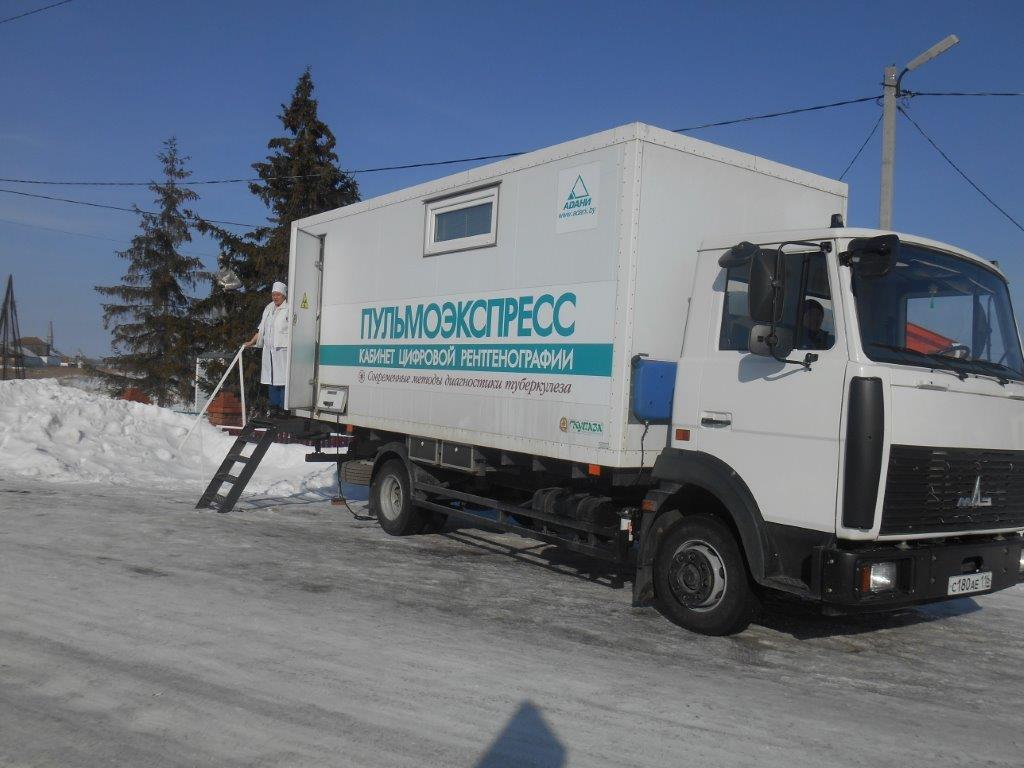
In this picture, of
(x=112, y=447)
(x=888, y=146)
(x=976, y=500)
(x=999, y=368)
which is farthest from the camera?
(x=112, y=447)

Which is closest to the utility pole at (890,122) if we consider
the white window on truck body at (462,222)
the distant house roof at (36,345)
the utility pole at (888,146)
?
the utility pole at (888,146)

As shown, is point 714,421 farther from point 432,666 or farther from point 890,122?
point 890,122

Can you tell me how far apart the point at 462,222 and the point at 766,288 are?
357 centimetres

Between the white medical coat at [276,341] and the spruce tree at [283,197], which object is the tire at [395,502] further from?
the spruce tree at [283,197]

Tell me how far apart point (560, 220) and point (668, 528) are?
8.42 feet

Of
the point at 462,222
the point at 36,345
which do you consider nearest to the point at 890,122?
the point at 462,222

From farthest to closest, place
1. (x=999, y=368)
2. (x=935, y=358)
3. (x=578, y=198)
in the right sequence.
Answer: (x=578, y=198), (x=999, y=368), (x=935, y=358)

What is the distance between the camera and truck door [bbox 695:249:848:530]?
17.5ft

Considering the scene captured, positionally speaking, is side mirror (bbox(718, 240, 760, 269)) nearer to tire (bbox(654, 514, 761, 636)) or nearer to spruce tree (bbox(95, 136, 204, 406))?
tire (bbox(654, 514, 761, 636))

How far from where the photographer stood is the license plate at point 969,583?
5.52 meters

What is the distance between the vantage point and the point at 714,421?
6.04 metres

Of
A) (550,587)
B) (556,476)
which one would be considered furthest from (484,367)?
(550,587)

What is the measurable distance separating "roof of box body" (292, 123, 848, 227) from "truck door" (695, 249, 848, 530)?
1117 mm

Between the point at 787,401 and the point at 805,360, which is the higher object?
the point at 805,360
